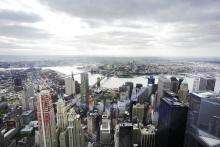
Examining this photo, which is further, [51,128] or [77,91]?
[77,91]

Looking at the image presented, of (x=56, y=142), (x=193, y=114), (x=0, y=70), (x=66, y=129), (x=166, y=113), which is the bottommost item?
(x=56, y=142)

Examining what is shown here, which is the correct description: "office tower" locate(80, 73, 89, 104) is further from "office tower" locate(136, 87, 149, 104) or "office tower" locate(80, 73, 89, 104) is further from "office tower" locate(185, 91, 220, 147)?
"office tower" locate(185, 91, 220, 147)

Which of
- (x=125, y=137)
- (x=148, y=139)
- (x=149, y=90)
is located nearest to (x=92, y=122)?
(x=125, y=137)

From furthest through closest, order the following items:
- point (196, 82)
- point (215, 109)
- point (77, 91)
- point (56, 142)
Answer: point (77, 91)
point (56, 142)
point (196, 82)
point (215, 109)

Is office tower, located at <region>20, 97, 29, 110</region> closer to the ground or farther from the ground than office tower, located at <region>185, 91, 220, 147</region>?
closer to the ground

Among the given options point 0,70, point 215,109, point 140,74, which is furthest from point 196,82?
point 0,70

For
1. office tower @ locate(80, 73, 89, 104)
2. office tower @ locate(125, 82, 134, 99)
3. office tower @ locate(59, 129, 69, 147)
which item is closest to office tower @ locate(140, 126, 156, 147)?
office tower @ locate(59, 129, 69, 147)

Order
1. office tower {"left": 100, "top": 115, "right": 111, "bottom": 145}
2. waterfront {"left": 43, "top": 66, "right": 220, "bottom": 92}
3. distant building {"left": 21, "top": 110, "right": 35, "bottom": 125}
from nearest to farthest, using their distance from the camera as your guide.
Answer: office tower {"left": 100, "top": 115, "right": 111, "bottom": 145} < distant building {"left": 21, "top": 110, "right": 35, "bottom": 125} < waterfront {"left": 43, "top": 66, "right": 220, "bottom": 92}

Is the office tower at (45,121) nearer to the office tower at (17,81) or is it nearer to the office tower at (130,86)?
the office tower at (17,81)

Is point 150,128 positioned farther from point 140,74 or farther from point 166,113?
point 140,74
